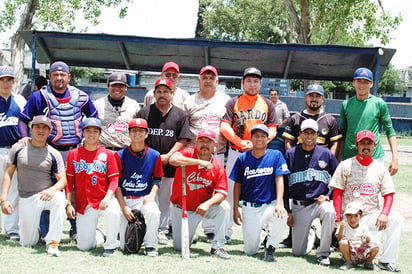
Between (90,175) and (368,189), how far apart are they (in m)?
3.01

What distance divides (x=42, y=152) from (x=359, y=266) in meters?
3.62

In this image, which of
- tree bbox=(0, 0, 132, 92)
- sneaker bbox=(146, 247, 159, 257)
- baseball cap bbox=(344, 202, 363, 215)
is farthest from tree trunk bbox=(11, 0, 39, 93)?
baseball cap bbox=(344, 202, 363, 215)

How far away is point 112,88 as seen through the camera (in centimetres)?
595

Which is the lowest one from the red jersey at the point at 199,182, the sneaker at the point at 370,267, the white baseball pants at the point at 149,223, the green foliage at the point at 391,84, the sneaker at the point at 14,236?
the sneaker at the point at 370,267

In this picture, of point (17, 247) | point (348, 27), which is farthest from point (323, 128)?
point (348, 27)

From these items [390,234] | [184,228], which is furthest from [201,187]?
[390,234]

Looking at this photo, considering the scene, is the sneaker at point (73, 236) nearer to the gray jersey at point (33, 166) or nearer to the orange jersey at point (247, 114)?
the gray jersey at point (33, 166)

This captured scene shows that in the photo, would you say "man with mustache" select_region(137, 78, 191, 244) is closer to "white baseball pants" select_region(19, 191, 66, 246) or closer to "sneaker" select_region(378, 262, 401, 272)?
"white baseball pants" select_region(19, 191, 66, 246)

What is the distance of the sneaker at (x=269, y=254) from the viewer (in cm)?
509

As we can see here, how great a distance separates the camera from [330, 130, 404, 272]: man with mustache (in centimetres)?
496

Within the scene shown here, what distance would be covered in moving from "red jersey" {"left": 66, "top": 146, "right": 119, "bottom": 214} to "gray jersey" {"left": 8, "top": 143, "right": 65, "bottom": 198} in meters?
0.17

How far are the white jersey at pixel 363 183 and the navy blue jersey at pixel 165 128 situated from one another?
1841mm

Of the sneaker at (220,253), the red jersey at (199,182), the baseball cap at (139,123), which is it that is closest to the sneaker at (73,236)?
the red jersey at (199,182)

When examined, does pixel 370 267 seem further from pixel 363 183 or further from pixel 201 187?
pixel 201 187
